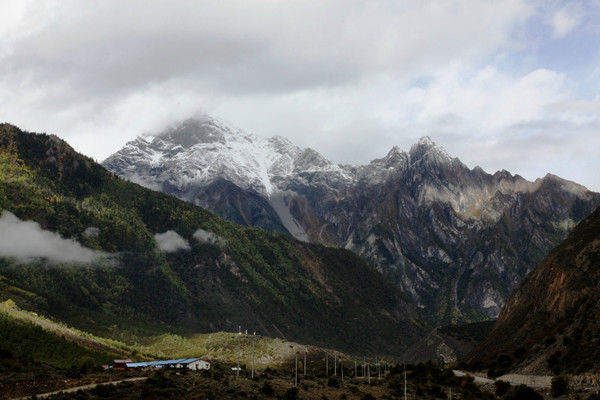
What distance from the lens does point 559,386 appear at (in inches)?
4601

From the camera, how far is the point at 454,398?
146750 millimetres

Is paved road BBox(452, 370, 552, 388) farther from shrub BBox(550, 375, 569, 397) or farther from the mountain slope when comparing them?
shrub BBox(550, 375, 569, 397)

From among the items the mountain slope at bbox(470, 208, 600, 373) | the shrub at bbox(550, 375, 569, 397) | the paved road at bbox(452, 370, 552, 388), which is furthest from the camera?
the mountain slope at bbox(470, 208, 600, 373)

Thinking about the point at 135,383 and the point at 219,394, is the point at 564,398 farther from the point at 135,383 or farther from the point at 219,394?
the point at 135,383

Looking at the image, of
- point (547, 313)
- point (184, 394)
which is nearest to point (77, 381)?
point (184, 394)

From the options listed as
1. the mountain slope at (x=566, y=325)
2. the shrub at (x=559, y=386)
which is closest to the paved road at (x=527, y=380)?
the mountain slope at (x=566, y=325)

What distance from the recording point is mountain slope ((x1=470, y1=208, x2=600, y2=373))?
421 ft

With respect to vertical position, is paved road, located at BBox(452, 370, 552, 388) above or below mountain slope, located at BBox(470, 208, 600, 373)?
below

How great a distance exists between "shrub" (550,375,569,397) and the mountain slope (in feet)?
14.5

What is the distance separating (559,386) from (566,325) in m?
36.6

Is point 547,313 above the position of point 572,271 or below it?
below

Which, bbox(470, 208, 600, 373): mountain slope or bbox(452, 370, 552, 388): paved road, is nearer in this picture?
bbox(452, 370, 552, 388): paved road

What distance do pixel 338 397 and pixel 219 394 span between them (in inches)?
1446

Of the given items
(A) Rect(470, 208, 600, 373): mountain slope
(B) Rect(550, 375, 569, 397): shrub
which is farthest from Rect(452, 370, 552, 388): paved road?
(B) Rect(550, 375, 569, 397): shrub
